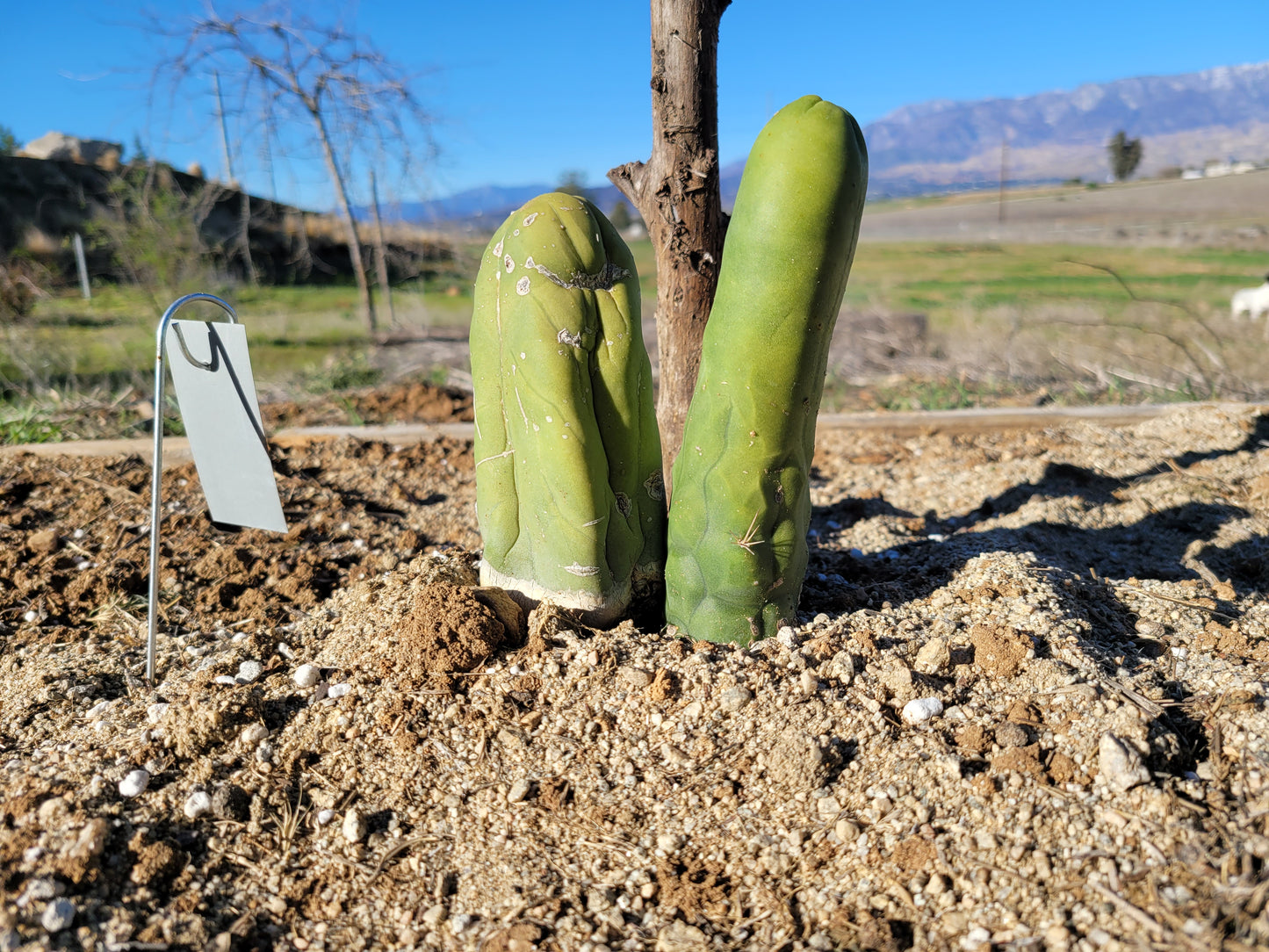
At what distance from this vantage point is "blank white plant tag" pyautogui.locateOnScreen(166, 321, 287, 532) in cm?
198

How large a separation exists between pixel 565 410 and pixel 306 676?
959mm

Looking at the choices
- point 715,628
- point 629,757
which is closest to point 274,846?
point 629,757

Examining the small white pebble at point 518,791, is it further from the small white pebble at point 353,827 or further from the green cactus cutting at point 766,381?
the green cactus cutting at point 766,381

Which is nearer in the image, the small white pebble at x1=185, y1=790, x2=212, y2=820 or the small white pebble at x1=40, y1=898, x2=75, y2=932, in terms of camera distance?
the small white pebble at x1=40, y1=898, x2=75, y2=932

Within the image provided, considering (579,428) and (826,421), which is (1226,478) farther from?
(579,428)

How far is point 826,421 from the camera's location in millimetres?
4293

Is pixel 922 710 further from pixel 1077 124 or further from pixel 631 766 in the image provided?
pixel 1077 124

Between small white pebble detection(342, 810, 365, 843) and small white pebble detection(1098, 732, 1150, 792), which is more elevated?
small white pebble detection(1098, 732, 1150, 792)

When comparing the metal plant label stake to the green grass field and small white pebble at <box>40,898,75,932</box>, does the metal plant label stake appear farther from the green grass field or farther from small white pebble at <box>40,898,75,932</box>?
the green grass field

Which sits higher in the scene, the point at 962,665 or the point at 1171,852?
the point at 962,665

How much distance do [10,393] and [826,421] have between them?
19.5 feet

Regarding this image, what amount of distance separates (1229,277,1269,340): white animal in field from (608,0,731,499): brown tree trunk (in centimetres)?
890

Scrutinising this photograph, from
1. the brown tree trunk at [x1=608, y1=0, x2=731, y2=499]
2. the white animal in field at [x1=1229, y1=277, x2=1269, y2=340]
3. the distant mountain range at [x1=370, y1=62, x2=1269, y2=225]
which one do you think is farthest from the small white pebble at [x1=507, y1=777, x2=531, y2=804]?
the distant mountain range at [x1=370, y1=62, x2=1269, y2=225]

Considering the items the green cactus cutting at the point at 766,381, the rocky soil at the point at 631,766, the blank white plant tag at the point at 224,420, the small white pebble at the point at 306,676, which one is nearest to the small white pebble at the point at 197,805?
the rocky soil at the point at 631,766
